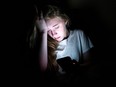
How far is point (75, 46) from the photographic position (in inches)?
52.3

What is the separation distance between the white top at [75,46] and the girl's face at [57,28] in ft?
0.15

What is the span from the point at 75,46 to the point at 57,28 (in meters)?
0.17

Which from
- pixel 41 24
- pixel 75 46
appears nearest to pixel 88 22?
pixel 75 46

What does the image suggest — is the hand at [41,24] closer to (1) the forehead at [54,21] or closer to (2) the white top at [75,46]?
(1) the forehead at [54,21]

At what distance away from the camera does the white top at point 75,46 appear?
132cm

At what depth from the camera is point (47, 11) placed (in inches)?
50.4

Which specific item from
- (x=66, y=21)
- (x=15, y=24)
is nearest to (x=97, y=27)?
(x=66, y=21)

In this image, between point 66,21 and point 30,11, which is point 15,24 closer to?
point 30,11

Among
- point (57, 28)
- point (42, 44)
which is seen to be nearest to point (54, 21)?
point (57, 28)

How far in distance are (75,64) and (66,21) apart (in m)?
0.29

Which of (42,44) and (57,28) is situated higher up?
(57,28)

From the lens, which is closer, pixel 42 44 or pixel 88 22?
pixel 42 44

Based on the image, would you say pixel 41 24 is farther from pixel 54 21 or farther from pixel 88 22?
pixel 88 22

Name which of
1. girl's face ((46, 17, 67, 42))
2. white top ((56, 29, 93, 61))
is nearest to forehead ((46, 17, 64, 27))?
girl's face ((46, 17, 67, 42))
